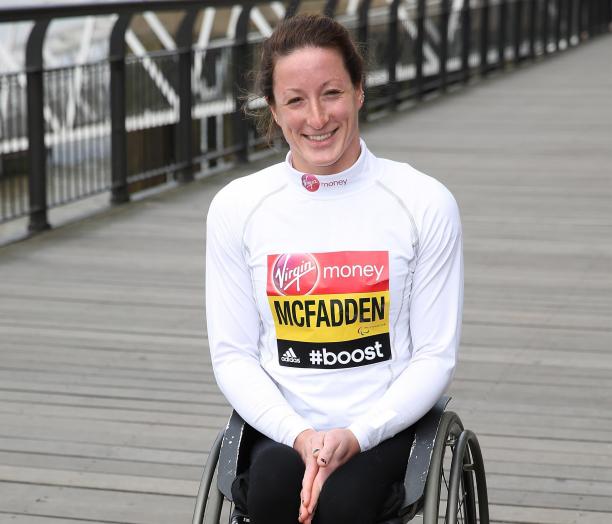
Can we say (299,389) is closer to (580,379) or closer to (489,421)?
(489,421)

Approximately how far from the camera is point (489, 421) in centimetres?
461

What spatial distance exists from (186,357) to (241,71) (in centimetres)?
564

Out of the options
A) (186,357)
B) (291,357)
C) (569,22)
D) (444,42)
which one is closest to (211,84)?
(186,357)

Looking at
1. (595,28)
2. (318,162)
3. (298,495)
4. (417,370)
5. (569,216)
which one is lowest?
(595,28)

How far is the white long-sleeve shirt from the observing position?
2.73 m

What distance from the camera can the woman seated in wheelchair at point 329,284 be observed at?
2.71m

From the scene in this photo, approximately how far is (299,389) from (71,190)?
620cm

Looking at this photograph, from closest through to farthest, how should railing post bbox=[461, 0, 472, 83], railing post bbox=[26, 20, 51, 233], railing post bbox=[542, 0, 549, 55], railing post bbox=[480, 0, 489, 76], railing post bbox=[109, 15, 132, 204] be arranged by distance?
railing post bbox=[26, 20, 51, 233], railing post bbox=[109, 15, 132, 204], railing post bbox=[461, 0, 472, 83], railing post bbox=[480, 0, 489, 76], railing post bbox=[542, 0, 549, 55]

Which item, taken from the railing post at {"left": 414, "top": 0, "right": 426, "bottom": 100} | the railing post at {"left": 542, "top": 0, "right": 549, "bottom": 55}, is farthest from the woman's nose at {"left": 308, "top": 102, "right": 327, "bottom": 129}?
the railing post at {"left": 542, "top": 0, "right": 549, "bottom": 55}

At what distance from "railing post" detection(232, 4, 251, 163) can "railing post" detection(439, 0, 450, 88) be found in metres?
5.46

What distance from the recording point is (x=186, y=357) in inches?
214

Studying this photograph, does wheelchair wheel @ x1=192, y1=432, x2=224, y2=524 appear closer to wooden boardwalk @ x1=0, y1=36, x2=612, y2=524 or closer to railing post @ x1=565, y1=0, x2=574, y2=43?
wooden boardwalk @ x1=0, y1=36, x2=612, y2=524

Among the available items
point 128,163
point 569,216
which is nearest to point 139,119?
point 128,163

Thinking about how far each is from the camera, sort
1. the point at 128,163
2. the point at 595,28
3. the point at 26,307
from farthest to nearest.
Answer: the point at 595,28 < the point at 128,163 < the point at 26,307
